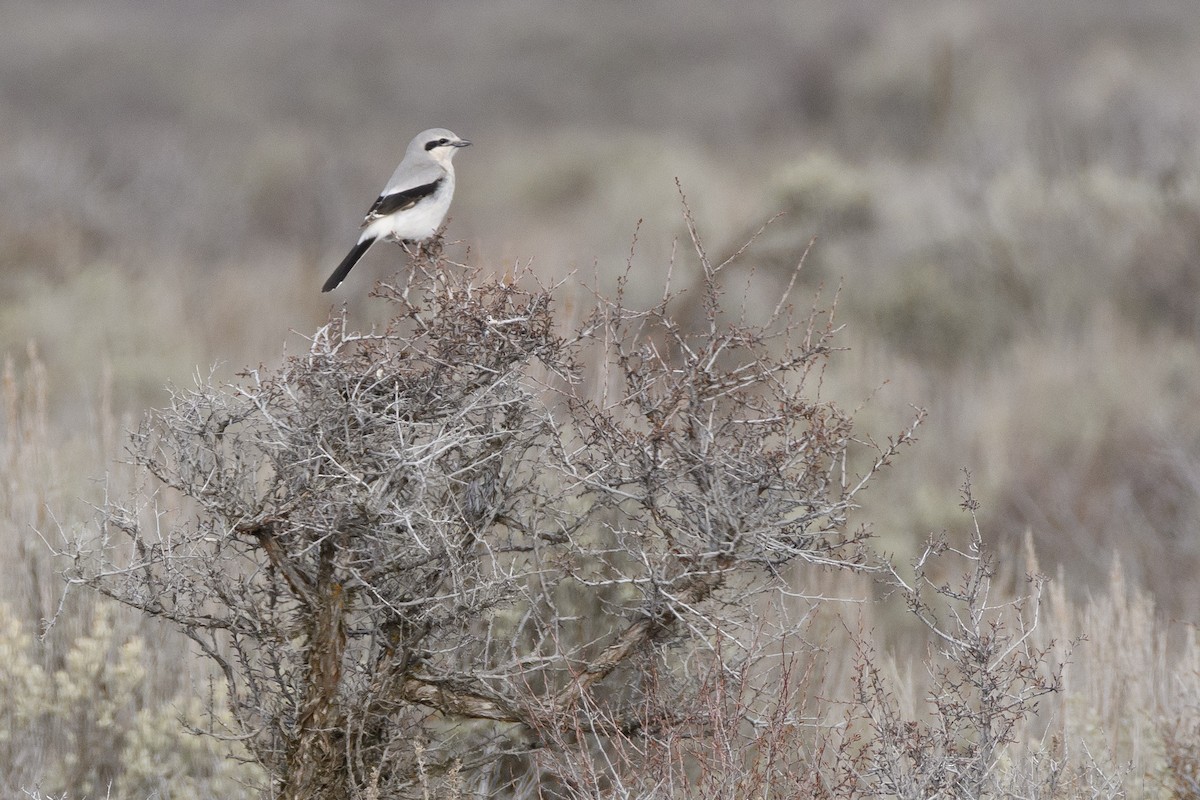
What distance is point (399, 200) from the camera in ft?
18.9

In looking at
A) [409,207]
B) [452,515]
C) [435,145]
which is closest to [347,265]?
[409,207]

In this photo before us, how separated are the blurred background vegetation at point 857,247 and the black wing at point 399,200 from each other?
12.2 inches

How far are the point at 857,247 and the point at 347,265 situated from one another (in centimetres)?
903

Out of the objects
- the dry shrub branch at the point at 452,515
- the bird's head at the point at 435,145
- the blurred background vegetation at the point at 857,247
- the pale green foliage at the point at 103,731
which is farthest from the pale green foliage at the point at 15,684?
the bird's head at the point at 435,145

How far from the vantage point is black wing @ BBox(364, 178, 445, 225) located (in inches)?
226

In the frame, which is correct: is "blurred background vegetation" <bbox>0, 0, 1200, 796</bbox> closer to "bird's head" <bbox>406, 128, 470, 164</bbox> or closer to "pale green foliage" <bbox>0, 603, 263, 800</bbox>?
"pale green foliage" <bbox>0, 603, 263, 800</bbox>

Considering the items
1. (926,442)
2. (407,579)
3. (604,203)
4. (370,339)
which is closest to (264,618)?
(407,579)

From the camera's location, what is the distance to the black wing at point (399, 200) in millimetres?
5746

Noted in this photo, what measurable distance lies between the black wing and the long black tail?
0.11 m

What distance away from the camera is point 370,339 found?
369 cm

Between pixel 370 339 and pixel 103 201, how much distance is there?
44.5ft

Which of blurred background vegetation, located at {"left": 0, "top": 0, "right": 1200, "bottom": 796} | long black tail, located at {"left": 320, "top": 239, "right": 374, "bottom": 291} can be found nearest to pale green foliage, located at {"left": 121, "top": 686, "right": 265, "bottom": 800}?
blurred background vegetation, located at {"left": 0, "top": 0, "right": 1200, "bottom": 796}

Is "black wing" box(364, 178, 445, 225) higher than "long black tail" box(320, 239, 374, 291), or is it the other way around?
"black wing" box(364, 178, 445, 225)

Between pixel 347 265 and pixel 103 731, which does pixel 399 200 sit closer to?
pixel 347 265
